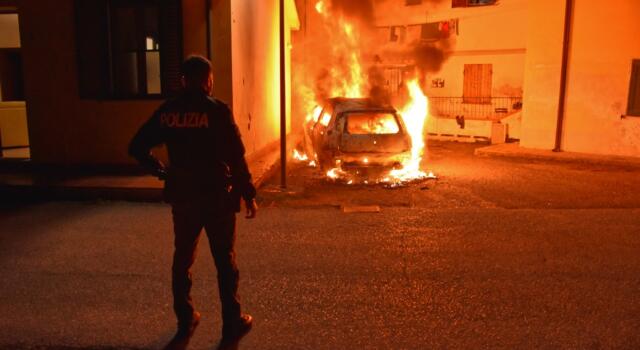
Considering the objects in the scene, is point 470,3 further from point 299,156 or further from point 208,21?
point 208,21

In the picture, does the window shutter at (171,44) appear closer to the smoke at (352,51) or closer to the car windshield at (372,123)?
the car windshield at (372,123)

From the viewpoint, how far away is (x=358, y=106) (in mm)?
10852

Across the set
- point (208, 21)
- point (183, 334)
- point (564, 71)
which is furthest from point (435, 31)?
point (183, 334)

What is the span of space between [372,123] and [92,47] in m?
5.28

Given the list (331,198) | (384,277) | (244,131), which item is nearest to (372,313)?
(384,277)

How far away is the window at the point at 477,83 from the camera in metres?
21.4

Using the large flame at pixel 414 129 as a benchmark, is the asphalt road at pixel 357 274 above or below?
below

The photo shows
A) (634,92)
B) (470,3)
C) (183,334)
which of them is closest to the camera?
(183,334)

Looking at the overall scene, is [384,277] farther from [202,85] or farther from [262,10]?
[262,10]

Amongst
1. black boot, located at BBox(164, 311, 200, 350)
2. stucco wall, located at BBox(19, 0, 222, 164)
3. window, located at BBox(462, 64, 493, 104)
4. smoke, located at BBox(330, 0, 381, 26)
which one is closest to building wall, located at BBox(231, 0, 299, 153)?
stucco wall, located at BBox(19, 0, 222, 164)

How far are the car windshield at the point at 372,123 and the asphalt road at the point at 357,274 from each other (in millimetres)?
2164

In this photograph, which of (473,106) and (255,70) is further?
(473,106)

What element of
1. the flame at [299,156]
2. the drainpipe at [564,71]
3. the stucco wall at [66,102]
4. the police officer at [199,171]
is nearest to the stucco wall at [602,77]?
the drainpipe at [564,71]

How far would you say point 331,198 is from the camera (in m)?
8.84
